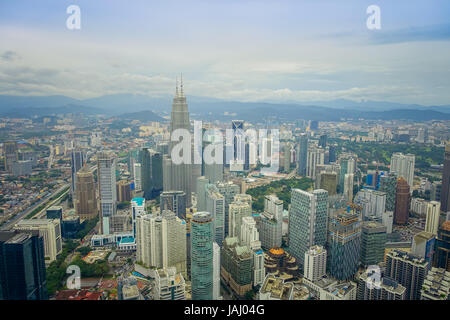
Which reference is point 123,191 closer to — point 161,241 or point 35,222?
point 35,222

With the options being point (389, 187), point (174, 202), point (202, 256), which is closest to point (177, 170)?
point (174, 202)

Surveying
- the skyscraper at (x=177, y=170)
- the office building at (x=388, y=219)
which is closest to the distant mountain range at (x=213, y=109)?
the skyscraper at (x=177, y=170)

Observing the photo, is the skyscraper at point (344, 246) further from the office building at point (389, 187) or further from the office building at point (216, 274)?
the office building at point (389, 187)

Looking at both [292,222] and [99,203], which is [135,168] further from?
[292,222]
